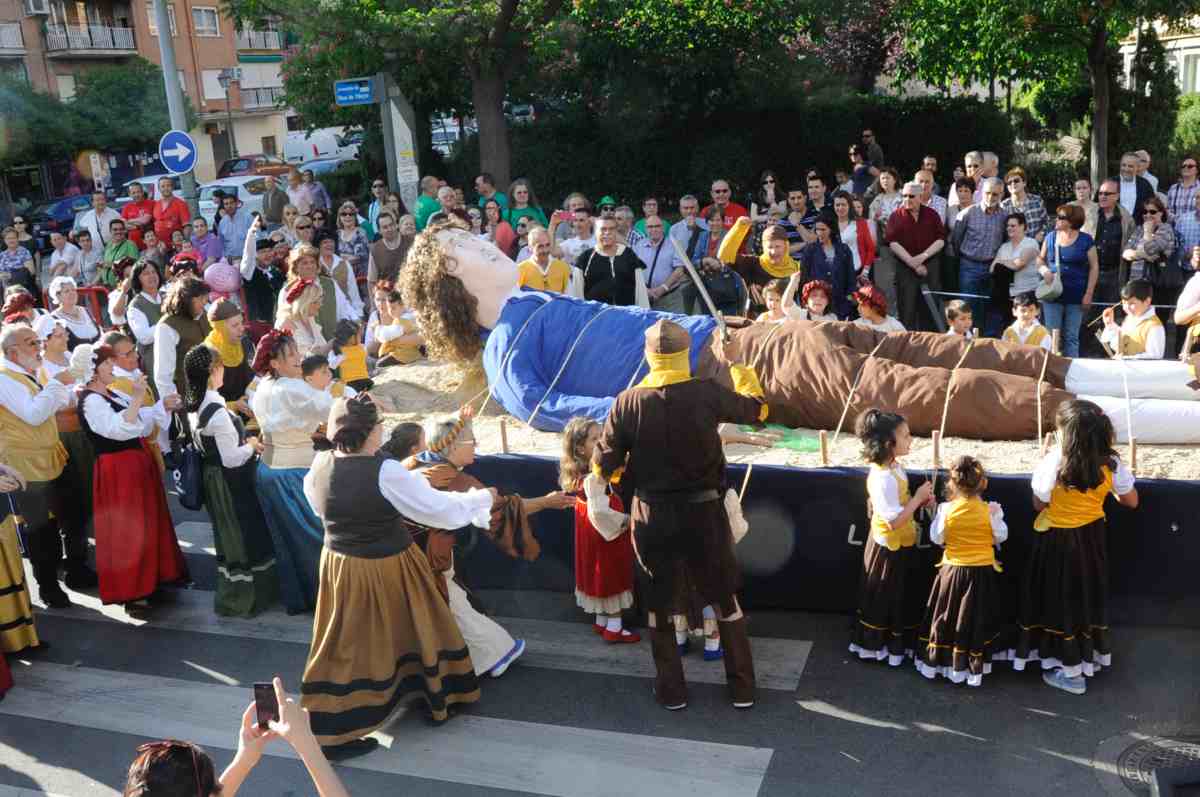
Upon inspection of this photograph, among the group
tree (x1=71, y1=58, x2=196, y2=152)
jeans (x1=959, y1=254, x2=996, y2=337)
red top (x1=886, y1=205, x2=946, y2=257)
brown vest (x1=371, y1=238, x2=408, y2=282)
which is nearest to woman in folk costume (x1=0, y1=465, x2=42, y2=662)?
brown vest (x1=371, y1=238, x2=408, y2=282)

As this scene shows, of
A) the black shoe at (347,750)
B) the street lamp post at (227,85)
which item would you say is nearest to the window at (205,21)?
the street lamp post at (227,85)

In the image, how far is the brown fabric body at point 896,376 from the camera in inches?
210

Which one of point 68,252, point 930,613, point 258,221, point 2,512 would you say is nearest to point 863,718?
point 930,613

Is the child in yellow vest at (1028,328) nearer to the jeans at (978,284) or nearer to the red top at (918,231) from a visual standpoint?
the jeans at (978,284)

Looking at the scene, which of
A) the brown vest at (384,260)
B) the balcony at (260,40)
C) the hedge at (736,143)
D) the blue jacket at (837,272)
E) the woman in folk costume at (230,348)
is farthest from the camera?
the balcony at (260,40)

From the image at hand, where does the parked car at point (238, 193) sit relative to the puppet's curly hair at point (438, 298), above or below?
above

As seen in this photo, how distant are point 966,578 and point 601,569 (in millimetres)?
1577

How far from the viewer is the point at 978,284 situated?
8.92 metres

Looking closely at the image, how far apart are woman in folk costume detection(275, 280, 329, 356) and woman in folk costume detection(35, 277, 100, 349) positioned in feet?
5.76

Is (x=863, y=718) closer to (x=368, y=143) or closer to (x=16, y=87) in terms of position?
(x=368, y=143)

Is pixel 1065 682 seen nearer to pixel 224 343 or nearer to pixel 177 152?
pixel 224 343

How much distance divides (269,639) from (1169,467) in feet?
13.7

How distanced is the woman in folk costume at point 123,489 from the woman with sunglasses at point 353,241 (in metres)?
4.64

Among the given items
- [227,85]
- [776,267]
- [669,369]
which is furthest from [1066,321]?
[227,85]
